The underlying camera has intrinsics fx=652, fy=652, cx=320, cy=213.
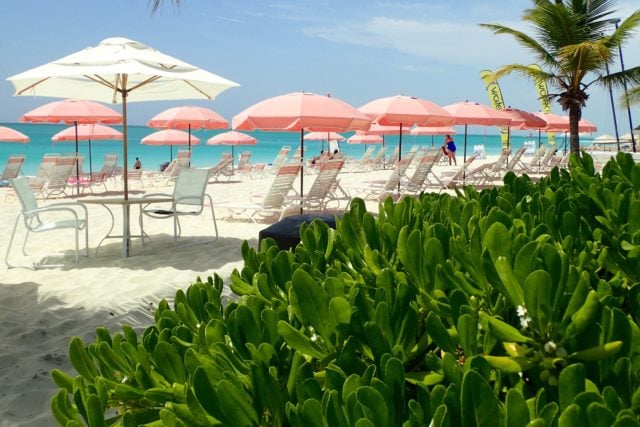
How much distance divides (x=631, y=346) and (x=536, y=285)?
0.39 feet

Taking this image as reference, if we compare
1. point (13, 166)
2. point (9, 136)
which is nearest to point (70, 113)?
point (13, 166)

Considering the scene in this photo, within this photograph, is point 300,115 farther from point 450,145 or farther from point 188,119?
point 450,145

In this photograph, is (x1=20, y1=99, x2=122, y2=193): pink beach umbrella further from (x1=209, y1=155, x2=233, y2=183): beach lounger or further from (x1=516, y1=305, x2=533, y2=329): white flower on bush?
(x1=516, y1=305, x2=533, y2=329): white flower on bush

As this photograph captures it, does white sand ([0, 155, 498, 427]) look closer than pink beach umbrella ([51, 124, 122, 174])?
Yes

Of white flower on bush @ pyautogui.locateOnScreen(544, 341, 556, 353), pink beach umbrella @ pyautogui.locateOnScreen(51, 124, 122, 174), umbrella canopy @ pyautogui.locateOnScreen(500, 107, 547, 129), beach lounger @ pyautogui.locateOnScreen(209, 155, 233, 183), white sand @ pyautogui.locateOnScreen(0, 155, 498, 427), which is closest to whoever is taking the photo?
white flower on bush @ pyautogui.locateOnScreen(544, 341, 556, 353)

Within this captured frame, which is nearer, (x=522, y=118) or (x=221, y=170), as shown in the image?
(x=522, y=118)

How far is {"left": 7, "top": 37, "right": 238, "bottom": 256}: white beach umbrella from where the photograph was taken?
6715mm

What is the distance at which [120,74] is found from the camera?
7730 millimetres

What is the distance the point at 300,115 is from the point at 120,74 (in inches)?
106

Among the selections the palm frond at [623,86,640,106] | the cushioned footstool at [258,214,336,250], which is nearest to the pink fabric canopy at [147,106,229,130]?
the palm frond at [623,86,640,106]

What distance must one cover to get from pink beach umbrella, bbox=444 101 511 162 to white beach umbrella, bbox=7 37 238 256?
8.88 metres

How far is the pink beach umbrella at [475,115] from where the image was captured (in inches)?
642

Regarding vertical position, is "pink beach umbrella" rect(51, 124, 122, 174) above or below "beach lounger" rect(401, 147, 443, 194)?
above

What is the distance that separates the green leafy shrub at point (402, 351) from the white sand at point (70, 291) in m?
2.32
